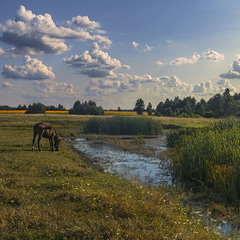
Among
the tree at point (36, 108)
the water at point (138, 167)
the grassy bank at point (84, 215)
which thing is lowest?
the water at point (138, 167)

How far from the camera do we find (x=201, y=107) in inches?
4154

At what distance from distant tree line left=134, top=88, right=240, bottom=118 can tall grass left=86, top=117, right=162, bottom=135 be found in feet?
158

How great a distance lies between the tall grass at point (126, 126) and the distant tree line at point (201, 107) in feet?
158

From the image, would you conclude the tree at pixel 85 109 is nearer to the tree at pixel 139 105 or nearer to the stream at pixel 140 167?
the tree at pixel 139 105

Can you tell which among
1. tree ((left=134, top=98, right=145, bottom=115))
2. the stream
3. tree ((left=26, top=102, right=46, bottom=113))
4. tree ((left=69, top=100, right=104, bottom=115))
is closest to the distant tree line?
tree ((left=134, top=98, right=145, bottom=115))

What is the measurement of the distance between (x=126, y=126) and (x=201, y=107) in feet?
257

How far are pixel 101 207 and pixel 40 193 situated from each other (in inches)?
101

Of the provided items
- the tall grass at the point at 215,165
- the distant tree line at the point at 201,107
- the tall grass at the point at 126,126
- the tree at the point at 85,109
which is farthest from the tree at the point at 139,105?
the tall grass at the point at 215,165

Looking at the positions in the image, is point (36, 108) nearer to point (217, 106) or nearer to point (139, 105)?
point (139, 105)


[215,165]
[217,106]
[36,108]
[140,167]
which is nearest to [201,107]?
[217,106]

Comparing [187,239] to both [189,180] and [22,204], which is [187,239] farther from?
[189,180]

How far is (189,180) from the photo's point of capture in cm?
1248

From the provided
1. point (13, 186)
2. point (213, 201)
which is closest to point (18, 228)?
point (13, 186)

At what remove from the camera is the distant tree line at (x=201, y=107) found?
88.6 m
